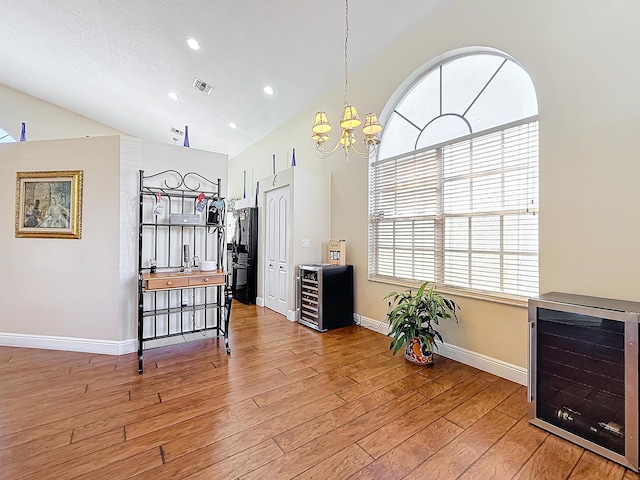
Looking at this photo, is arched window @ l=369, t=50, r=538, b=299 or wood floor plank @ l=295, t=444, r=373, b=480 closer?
wood floor plank @ l=295, t=444, r=373, b=480

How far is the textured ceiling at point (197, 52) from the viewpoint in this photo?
342 cm

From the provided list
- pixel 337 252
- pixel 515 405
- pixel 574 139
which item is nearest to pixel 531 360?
pixel 515 405

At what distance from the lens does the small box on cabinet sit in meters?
4.50

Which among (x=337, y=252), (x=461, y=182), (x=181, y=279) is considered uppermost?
(x=461, y=182)

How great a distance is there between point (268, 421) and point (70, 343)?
281 cm

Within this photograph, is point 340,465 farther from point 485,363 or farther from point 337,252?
point 337,252

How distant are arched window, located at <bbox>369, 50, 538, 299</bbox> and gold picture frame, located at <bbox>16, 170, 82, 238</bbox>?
362cm

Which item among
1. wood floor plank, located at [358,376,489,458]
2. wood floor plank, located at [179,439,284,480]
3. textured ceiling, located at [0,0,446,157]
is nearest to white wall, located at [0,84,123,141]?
textured ceiling, located at [0,0,446,157]

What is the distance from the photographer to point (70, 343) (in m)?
3.39

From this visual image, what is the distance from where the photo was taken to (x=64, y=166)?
11.1 feet

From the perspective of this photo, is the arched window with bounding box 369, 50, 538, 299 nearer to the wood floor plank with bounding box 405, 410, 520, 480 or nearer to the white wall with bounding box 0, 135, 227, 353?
the wood floor plank with bounding box 405, 410, 520, 480

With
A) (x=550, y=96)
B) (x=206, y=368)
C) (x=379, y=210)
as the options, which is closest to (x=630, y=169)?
(x=550, y=96)

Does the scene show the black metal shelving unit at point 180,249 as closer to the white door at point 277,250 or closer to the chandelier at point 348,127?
the white door at point 277,250

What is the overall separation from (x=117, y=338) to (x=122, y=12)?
400 cm
